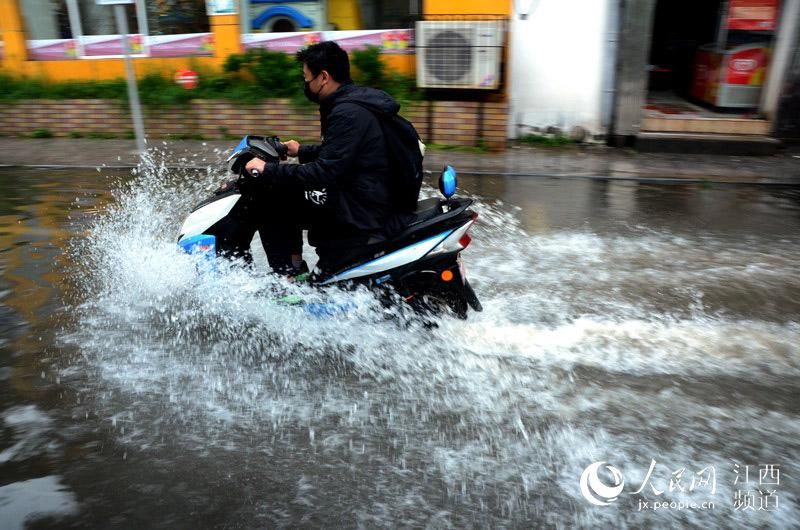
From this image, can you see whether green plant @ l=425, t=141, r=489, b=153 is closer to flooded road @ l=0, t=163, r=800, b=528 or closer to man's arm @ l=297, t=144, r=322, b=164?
flooded road @ l=0, t=163, r=800, b=528

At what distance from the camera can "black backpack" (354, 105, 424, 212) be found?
3.69 metres

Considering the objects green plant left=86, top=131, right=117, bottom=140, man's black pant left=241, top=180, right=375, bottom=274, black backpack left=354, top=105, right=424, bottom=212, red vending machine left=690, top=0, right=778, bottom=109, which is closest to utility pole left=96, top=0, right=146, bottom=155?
green plant left=86, top=131, right=117, bottom=140

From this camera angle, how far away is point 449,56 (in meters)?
9.38

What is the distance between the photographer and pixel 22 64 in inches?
436

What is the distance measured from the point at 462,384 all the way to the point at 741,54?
8.94m

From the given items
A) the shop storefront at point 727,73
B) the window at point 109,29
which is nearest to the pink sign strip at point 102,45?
the window at point 109,29

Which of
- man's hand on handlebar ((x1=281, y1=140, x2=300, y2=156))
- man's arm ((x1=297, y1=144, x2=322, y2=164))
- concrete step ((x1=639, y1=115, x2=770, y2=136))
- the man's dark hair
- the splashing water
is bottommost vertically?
the splashing water

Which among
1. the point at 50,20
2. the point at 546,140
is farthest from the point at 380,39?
the point at 50,20

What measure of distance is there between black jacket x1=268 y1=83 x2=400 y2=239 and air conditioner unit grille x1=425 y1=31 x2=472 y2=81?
19.6 feet

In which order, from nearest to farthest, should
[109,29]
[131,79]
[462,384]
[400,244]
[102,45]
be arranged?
[462,384] < [400,244] < [131,79] < [102,45] < [109,29]

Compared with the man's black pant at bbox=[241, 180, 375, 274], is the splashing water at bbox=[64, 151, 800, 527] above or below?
below

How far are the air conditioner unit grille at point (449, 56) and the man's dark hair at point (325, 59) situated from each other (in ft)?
19.7

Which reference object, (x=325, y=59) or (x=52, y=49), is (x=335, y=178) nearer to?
(x=325, y=59)

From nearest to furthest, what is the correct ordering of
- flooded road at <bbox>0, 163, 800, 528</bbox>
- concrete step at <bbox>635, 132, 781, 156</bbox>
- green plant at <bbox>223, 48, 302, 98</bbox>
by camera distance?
flooded road at <bbox>0, 163, 800, 528</bbox>, concrete step at <bbox>635, 132, 781, 156</bbox>, green plant at <bbox>223, 48, 302, 98</bbox>
